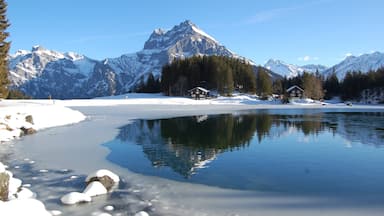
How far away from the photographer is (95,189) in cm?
1238

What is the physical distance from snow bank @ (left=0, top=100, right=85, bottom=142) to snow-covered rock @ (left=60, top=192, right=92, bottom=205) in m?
16.5

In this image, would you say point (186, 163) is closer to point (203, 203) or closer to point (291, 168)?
point (291, 168)

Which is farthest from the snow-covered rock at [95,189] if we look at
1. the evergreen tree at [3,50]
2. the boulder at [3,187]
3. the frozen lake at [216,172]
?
the evergreen tree at [3,50]

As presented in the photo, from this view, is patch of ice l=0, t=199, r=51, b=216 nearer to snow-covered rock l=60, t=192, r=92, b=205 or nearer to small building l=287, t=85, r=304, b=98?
snow-covered rock l=60, t=192, r=92, b=205

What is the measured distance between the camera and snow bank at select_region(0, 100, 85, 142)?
2844 cm

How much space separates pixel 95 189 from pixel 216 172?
5504 millimetres

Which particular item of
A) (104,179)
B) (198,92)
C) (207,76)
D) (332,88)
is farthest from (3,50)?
(332,88)

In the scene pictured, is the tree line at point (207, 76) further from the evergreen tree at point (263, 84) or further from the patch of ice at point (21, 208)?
the patch of ice at point (21, 208)

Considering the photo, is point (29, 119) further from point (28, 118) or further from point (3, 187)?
point (3, 187)

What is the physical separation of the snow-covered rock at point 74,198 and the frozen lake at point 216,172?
12.0 inches

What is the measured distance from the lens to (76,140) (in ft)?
86.1

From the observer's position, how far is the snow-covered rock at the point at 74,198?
448 inches

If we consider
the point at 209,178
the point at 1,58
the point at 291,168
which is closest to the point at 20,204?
the point at 209,178

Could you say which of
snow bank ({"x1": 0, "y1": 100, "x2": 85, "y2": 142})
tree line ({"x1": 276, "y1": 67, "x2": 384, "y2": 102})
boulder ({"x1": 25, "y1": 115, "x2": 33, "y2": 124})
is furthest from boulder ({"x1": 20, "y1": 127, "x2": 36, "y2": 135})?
tree line ({"x1": 276, "y1": 67, "x2": 384, "y2": 102})
